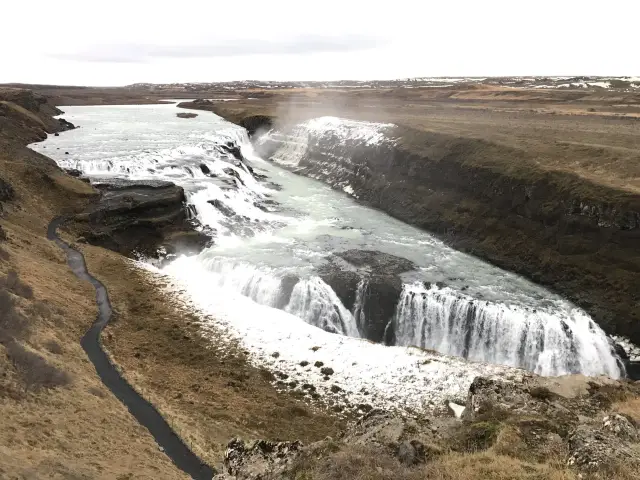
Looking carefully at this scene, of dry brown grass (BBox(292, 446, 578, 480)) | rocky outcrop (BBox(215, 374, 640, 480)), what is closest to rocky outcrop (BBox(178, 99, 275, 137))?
rocky outcrop (BBox(215, 374, 640, 480))

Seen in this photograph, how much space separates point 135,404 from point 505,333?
56.4 ft

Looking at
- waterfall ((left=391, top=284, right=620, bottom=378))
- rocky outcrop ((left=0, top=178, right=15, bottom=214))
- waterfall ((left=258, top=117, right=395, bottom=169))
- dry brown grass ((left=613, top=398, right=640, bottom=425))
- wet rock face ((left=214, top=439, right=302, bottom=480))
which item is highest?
waterfall ((left=258, top=117, right=395, bottom=169))

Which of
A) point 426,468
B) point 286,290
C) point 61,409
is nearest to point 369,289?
point 286,290

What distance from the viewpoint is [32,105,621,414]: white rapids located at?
63.0ft

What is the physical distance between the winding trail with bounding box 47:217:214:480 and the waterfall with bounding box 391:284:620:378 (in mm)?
13448

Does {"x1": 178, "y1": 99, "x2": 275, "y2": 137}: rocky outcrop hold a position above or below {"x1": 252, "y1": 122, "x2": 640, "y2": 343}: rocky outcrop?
above

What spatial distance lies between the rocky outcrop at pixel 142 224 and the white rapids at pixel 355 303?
1.66 metres

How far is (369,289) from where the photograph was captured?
2505cm

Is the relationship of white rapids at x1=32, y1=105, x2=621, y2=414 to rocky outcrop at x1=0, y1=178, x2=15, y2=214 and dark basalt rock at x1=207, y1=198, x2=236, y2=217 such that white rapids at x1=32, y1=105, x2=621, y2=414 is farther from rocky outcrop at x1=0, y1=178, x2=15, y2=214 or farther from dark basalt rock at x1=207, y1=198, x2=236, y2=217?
rocky outcrop at x1=0, y1=178, x2=15, y2=214

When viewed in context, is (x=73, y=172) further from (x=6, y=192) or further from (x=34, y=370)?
(x=34, y=370)

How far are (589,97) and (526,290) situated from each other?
85696mm

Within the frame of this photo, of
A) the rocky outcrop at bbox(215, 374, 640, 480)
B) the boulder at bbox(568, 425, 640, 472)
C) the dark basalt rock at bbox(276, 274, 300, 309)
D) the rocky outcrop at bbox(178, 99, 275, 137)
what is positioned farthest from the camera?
the rocky outcrop at bbox(178, 99, 275, 137)

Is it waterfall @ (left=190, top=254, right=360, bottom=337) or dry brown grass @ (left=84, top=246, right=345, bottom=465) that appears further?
waterfall @ (left=190, top=254, right=360, bottom=337)

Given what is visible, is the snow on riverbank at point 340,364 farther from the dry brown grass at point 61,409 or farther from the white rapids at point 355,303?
the dry brown grass at point 61,409
